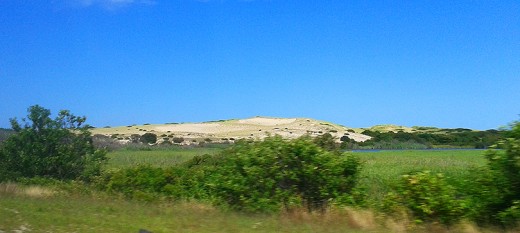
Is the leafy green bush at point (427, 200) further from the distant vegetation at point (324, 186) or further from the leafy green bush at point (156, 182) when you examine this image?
the leafy green bush at point (156, 182)

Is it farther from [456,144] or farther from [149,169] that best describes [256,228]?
[456,144]

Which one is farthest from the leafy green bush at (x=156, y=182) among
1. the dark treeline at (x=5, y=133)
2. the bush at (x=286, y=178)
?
the dark treeline at (x=5, y=133)

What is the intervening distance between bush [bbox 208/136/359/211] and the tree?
47.3ft

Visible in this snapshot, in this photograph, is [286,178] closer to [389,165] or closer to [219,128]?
[389,165]

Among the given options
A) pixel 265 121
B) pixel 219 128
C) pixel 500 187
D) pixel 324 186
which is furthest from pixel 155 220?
pixel 219 128

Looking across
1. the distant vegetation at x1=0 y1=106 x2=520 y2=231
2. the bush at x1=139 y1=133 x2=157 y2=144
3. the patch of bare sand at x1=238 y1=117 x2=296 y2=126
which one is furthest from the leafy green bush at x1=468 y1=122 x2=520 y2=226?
the patch of bare sand at x1=238 y1=117 x2=296 y2=126

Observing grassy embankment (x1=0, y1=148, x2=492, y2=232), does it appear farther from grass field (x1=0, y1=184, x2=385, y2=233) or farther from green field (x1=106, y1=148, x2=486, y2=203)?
green field (x1=106, y1=148, x2=486, y2=203)

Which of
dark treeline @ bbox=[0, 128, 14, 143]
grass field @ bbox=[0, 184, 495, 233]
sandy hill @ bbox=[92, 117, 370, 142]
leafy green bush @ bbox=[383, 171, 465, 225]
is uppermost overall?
sandy hill @ bbox=[92, 117, 370, 142]

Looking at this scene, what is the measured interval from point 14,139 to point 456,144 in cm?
6133

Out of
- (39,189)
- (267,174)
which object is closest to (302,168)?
(267,174)

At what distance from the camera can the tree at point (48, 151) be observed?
2889 centimetres

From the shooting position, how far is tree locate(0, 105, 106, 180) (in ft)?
94.8

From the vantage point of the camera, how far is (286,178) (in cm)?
1692

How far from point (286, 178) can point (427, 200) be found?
424 cm
